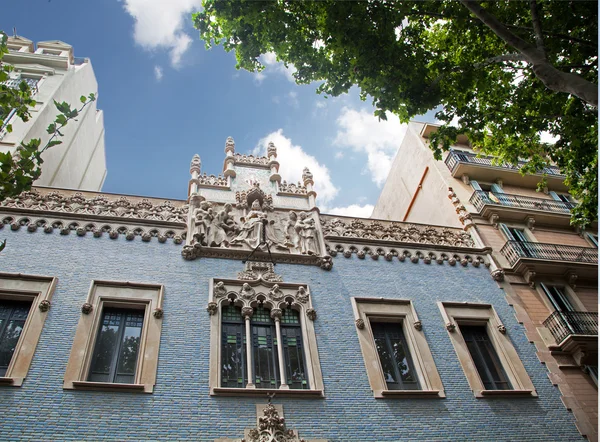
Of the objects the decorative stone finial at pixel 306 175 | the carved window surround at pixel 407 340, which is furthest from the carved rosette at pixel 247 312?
the decorative stone finial at pixel 306 175

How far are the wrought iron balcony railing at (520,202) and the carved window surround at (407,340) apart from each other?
686cm

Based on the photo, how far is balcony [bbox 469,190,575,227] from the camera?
17263 millimetres

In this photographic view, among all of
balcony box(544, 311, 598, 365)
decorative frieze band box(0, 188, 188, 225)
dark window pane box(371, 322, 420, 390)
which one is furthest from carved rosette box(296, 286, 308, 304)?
balcony box(544, 311, 598, 365)

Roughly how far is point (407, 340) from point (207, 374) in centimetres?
520

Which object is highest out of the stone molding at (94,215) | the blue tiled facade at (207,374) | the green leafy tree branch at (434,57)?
the green leafy tree branch at (434,57)

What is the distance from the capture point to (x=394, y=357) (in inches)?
469

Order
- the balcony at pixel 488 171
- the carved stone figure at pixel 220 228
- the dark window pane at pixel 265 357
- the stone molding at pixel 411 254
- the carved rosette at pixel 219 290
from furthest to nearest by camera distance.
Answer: the balcony at pixel 488 171 < the stone molding at pixel 411 254 < the carved stone figure at pixel 220 228 < the carved rosette at pixel 219 290 < the dark window pane at pixel 265 357

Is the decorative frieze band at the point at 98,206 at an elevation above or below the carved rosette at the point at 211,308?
above

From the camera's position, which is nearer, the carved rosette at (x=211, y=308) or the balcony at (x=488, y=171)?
the carved rosette at (x=211, y=308)

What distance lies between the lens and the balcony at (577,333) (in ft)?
41.0

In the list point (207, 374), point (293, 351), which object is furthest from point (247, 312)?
point (207, 374)

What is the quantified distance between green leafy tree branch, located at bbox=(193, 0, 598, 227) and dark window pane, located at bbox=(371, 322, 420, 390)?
5091mm

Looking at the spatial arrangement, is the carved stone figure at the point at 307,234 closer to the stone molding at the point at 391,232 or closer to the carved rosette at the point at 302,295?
the stone molding at the point at 391,232

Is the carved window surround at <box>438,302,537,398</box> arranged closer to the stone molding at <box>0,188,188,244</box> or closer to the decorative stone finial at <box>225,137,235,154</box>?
the stone molding at <box>0,188,188,244</box>
